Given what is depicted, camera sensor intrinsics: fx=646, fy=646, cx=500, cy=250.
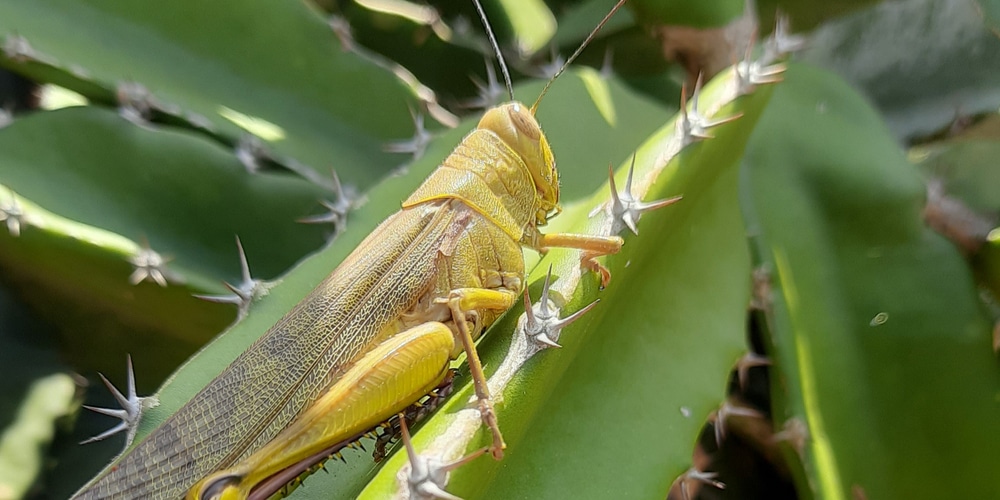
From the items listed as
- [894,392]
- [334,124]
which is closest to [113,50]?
[334,124]

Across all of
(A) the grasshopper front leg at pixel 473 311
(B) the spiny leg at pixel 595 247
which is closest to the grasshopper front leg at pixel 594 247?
(B) the spiny leg at pixel 595 247

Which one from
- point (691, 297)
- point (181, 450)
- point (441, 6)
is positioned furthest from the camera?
point (441, 6)

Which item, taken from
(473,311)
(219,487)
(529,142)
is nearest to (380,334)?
(473,311)

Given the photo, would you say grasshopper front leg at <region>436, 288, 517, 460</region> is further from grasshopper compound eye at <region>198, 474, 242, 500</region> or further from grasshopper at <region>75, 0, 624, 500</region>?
grasshopper compound eye at <region>198, 474, 242, 500</region>

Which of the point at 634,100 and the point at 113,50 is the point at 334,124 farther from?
the point at 634,100

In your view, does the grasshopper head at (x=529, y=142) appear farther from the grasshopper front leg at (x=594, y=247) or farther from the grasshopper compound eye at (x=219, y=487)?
the grasshopper compound eye at (x=219, y=487)

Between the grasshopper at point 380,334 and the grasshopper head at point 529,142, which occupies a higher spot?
the grasshopper head at point 529,142

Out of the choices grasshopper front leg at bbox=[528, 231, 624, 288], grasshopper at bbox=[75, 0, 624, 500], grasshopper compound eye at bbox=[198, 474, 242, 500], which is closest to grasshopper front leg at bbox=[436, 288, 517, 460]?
grasshopper at bbox=[75, 0, 624, 500]
